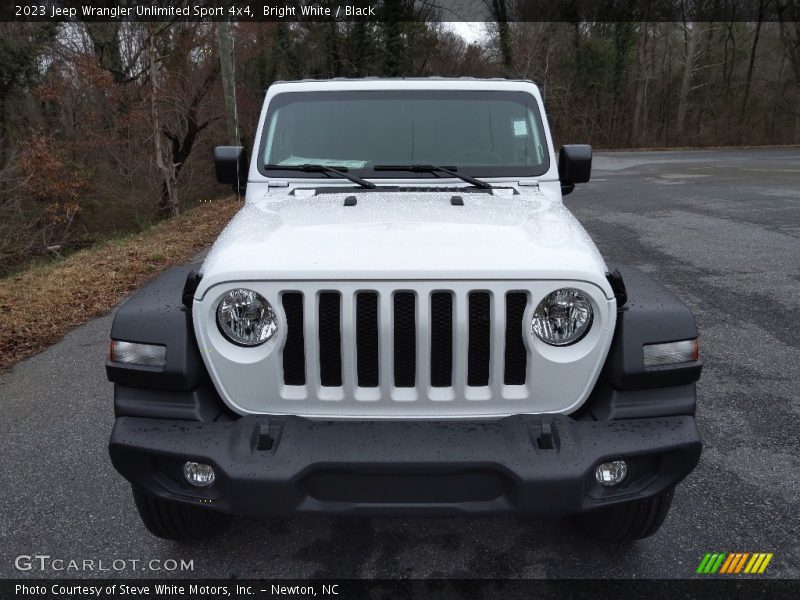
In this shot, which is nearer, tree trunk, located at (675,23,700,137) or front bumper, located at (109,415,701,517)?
front bumper, located at (109,415,701,517)

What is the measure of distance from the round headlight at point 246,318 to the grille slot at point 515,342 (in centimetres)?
80

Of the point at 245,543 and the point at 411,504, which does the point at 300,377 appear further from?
the point at 245,543

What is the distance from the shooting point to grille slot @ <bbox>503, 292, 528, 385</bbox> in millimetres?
2201

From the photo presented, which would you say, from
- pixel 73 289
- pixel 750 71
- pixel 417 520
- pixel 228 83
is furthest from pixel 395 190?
pixel 750 71

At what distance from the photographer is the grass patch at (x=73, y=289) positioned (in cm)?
547

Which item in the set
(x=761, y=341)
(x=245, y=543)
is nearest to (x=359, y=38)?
(x=761, y=341)

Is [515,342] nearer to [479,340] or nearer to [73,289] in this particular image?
Answer: [479,340]

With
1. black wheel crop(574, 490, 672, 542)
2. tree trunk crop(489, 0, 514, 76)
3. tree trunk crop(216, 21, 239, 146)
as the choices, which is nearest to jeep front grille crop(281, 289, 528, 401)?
black wheel crop(574, 490, 672, 542)

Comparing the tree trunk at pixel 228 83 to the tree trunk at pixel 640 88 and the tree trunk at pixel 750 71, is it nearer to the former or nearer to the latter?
the tree trunk at pixel 640 88

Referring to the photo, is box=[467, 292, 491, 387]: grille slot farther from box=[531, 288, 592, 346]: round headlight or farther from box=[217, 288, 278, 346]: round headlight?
box=[217, 288, 278, 346]: round headlight

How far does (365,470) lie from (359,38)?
107ft

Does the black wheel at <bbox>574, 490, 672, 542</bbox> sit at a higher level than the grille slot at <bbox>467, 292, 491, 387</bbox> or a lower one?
lower

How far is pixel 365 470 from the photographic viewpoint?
82.0 inches

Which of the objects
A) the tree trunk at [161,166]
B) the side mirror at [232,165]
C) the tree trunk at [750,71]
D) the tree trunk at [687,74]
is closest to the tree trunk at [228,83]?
the tree trunk at [161,166]
